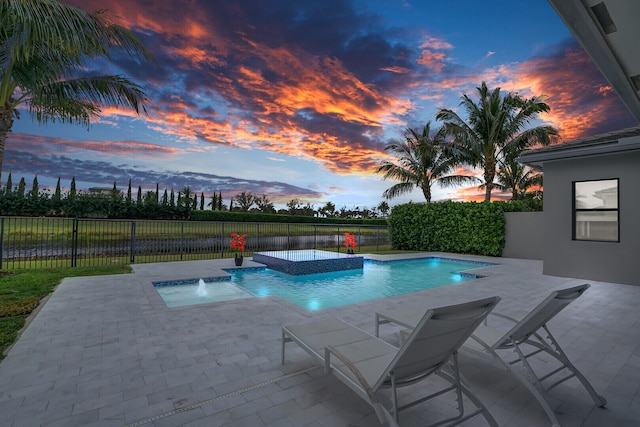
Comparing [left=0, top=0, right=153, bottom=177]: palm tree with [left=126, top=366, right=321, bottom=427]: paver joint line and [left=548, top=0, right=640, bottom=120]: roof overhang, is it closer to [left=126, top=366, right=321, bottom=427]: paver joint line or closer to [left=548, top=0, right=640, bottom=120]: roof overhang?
[left=126, top=366, right=321, bottom=427]: paver joint line

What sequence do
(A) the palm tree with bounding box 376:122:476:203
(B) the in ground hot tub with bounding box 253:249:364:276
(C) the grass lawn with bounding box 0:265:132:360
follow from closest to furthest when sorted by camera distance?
1. (C) the grass lawn with bounding box 0:265:132:360
2. (B) the in ground hot tub with bounding box 253:249:364:276
3. (A) the palm tree with bounding box 376:122:476:203

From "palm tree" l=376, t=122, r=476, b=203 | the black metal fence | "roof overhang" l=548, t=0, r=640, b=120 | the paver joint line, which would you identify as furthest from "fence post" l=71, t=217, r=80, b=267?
"palm tree" l=376, t=122, r=476, b=203

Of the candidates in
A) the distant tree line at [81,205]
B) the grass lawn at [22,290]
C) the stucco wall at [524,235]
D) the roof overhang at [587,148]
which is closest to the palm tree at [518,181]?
the stucco wall at [524,235]

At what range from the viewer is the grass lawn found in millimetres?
4118

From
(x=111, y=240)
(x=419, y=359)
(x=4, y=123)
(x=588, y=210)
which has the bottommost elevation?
(x=111, y=240)

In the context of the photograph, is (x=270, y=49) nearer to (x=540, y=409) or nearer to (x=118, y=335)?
(x=118, y=335)

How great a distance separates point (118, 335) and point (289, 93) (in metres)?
14.4

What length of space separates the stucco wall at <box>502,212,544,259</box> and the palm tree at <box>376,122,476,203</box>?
20.5 ft

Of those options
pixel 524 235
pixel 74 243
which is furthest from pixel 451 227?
pixel 74 243

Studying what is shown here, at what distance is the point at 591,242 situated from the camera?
7.88 meters

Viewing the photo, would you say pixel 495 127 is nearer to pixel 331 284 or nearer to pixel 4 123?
pixel 331 284

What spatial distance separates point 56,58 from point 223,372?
329 inches

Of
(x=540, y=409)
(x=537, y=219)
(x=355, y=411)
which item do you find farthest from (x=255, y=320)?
(x=537, y=219)

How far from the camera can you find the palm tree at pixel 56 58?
5.60 metres
